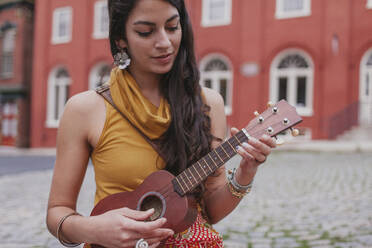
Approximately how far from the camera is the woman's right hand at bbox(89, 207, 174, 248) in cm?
146

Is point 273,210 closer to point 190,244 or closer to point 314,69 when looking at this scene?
point 190,244

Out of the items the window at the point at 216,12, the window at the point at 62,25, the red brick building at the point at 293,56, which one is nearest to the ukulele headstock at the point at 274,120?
the red brick building at the point at 293,56

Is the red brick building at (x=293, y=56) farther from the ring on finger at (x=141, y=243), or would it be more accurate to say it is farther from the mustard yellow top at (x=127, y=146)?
the ring on finger at (x=141, y=243)

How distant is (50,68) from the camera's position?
21.5m

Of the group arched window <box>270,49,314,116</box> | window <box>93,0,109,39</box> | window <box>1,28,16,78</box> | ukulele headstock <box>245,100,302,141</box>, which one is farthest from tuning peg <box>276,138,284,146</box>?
window <box>1,28,16,78</box>

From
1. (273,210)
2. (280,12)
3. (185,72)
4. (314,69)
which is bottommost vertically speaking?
(273,210)

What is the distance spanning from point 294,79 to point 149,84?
14.9 meters

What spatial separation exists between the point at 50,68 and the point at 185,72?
2123 centimetres

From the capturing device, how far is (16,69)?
73.7ft

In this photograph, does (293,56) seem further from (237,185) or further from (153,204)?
(153,204)

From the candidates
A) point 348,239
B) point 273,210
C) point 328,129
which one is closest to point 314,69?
point 328,129

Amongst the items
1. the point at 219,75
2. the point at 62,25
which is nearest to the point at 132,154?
the point at 219,75

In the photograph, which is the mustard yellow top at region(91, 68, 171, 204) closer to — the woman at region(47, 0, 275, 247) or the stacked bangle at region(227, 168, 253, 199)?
the woman at region(47, 0, 275, 247)

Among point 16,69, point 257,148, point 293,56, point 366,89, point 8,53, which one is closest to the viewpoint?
point 257,148
